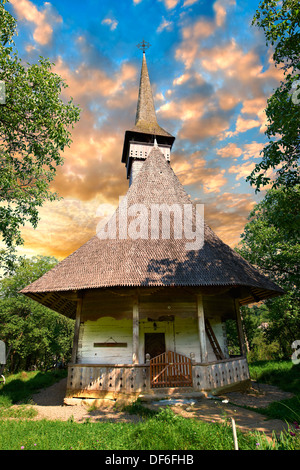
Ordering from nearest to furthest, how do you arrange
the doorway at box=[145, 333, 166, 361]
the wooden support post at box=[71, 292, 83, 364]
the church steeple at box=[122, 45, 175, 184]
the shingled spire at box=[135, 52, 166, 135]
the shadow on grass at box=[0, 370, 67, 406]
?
the wooden support post at box=[71, 292, 83, 364]
the doorway at box=[145, 333, 166, 361]
the shadow on grass at box=[0, 370, 67, 406]
the church steeple at box=[122, 45, 175, 184]
the shingled spire at box=[135, 52, 166, 135]

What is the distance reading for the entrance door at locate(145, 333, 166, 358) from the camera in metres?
11.6

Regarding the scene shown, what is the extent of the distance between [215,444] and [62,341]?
1213 inches

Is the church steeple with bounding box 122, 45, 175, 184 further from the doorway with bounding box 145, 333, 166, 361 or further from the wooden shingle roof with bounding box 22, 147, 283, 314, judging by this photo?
the doorway with bounding box 145, 333, 166, 361

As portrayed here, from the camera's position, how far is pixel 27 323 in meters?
26.2

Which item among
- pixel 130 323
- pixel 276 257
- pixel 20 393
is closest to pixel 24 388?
pixel 20 393

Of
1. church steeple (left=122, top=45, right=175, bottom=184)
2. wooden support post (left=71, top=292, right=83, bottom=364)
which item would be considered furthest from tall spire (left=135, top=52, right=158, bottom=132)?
wooden support post (left=71, top=292, right=83, bottom=364)

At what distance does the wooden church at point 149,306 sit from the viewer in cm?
910

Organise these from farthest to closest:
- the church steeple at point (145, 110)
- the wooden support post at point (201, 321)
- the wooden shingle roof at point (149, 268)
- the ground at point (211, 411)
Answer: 1. the church steeple at point (145, 110)
2. the wooden support post at point (201, 321)
3. the wooden shingle roof at point (149, 268)
4. the ground at point (211, 411)

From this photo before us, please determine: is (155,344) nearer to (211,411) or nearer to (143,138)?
(211,411)

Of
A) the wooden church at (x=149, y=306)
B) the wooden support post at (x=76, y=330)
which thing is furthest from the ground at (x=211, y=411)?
the wooden support post at (x=76, y=330)

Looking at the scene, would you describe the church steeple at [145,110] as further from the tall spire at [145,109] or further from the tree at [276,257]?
the tree at [276,257]

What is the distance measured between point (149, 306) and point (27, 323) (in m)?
20.8

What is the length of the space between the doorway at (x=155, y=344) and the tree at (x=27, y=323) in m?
17.9

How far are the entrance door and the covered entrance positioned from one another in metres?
2.27
